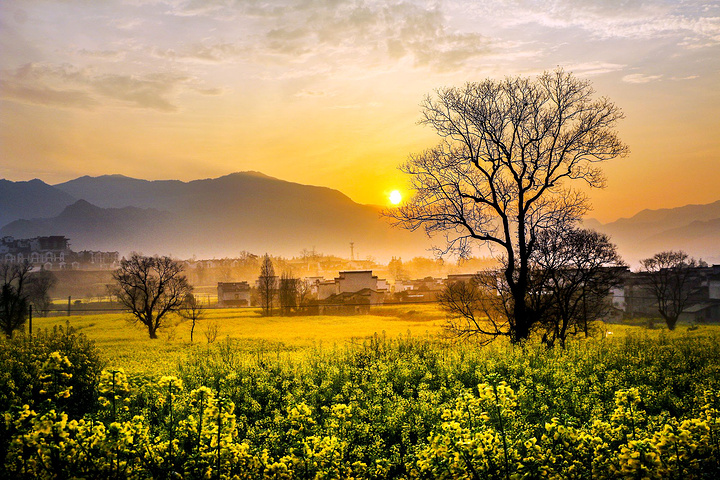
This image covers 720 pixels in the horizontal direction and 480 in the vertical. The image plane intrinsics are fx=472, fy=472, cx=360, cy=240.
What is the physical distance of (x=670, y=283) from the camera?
4456 centimetres

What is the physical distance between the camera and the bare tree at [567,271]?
21312 millimetres

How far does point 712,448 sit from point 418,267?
153m

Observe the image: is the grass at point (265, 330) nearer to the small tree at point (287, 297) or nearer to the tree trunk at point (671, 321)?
the small tree at point (287, 297)

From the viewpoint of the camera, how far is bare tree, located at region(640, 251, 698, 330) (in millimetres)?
44062

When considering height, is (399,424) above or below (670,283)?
below

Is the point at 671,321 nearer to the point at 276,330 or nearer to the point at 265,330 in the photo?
the point at 276,330

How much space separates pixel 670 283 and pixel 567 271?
29.7 meters

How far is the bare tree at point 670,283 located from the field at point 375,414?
3268 cm

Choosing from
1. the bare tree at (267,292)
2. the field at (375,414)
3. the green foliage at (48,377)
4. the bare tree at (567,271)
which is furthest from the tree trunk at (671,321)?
the green foliage at (48,377)

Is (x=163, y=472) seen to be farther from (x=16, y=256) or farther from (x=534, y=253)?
(x=16, y=256)

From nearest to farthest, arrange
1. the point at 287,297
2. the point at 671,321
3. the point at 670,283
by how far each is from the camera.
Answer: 1. the point at 671,321
2. the point at 670,283
3. the point at 287,297

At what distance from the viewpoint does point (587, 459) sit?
5.56 meters

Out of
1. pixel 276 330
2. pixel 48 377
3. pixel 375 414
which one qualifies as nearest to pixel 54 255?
pixel 276 330

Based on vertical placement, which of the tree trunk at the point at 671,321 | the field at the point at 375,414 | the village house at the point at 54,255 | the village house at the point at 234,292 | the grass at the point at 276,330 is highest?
the village house at the point at 54,255
